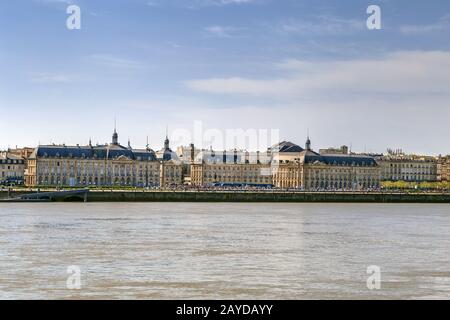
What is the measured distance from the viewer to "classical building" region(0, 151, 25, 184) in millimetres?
120000

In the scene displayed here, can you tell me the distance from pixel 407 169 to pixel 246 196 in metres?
66.1

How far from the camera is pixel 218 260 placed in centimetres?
2744

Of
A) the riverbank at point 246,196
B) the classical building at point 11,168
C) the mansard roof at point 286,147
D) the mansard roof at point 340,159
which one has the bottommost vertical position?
the riverbank at point 246,196

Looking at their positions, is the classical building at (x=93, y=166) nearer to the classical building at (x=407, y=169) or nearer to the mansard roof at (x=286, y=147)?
the mansard roof at (x=286, y=147)

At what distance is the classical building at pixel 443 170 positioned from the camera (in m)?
154

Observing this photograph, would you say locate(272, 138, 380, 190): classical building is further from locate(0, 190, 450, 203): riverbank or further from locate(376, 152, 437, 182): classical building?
locate(0, 190, 450, 203): riverbank

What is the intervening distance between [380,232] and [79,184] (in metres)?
83.8

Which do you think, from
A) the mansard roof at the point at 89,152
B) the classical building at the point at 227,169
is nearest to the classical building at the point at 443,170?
the classical building at the point at 227,169

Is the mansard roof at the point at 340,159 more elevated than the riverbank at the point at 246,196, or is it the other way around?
the mansard roof at the point at 340,159

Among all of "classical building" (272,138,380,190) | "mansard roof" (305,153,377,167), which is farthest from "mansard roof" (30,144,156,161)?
"mansard roof" (305,153,377,167)

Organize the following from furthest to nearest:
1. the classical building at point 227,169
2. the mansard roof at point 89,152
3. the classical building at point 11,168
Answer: the classical building at point 227,169 → the mansard roof at point 89,152 → the classical building at point 11,168

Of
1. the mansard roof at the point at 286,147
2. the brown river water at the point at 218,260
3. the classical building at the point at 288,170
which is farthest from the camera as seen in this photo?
the mansard roof at the point at 286,147

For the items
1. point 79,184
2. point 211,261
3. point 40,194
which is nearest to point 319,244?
point 211,261

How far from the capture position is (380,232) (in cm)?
4150
